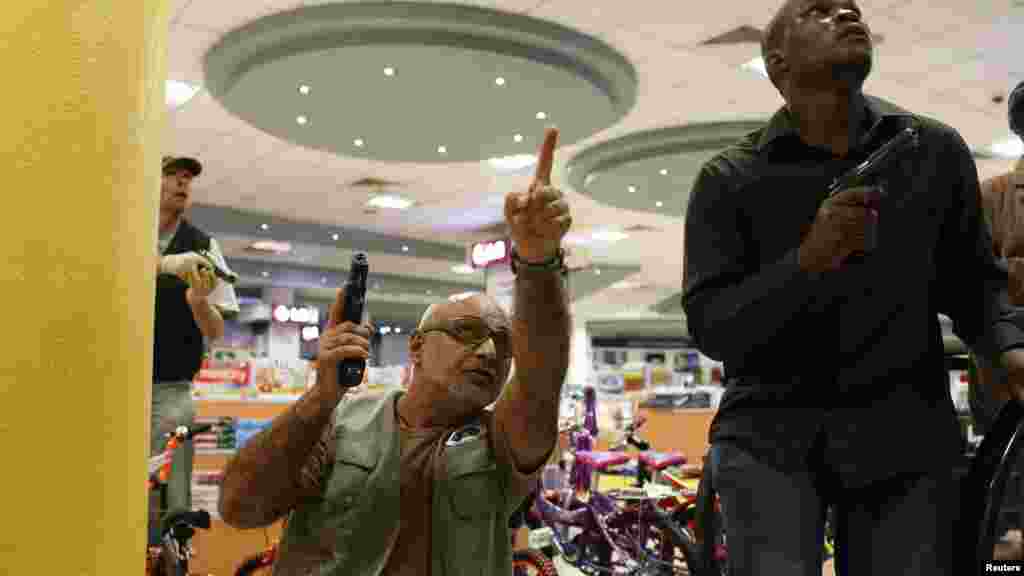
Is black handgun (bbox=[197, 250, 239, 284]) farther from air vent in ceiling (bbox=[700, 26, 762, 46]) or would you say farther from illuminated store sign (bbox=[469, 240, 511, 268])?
illuminated store sign (bbox=[469, 240, 511, 268])

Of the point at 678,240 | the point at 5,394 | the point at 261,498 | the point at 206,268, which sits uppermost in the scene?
the point at 678,240

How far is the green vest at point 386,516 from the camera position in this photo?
162 centimetres

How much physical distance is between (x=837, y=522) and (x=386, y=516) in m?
0.79

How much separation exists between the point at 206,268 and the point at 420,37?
4.07 metres

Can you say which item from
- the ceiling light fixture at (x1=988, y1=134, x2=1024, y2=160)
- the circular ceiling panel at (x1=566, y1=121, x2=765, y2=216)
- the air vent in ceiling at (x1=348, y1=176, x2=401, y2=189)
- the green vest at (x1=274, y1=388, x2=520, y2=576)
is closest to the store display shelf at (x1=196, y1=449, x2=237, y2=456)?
the green vest at (x1=274, y1=388, x2=520, y2=576)

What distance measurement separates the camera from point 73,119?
129 centimetres

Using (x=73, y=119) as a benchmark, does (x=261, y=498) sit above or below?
below

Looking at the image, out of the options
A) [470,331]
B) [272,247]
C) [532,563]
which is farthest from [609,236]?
[470,331]

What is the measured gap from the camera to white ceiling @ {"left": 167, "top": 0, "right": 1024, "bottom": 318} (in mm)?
6785

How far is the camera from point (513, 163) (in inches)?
440

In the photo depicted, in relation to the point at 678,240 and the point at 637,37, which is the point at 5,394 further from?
the point at 678,240

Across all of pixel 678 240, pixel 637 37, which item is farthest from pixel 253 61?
pixel 678 240

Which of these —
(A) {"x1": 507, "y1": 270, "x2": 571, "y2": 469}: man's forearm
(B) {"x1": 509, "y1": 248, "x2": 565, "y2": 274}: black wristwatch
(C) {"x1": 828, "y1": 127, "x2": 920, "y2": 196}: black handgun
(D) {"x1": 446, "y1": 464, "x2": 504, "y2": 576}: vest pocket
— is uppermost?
(C) {"x1": 828, "y1": 127, "x2": 920, "y2": 196}: black handgun

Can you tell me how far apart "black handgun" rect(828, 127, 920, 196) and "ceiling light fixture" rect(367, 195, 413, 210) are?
39.0 feet
